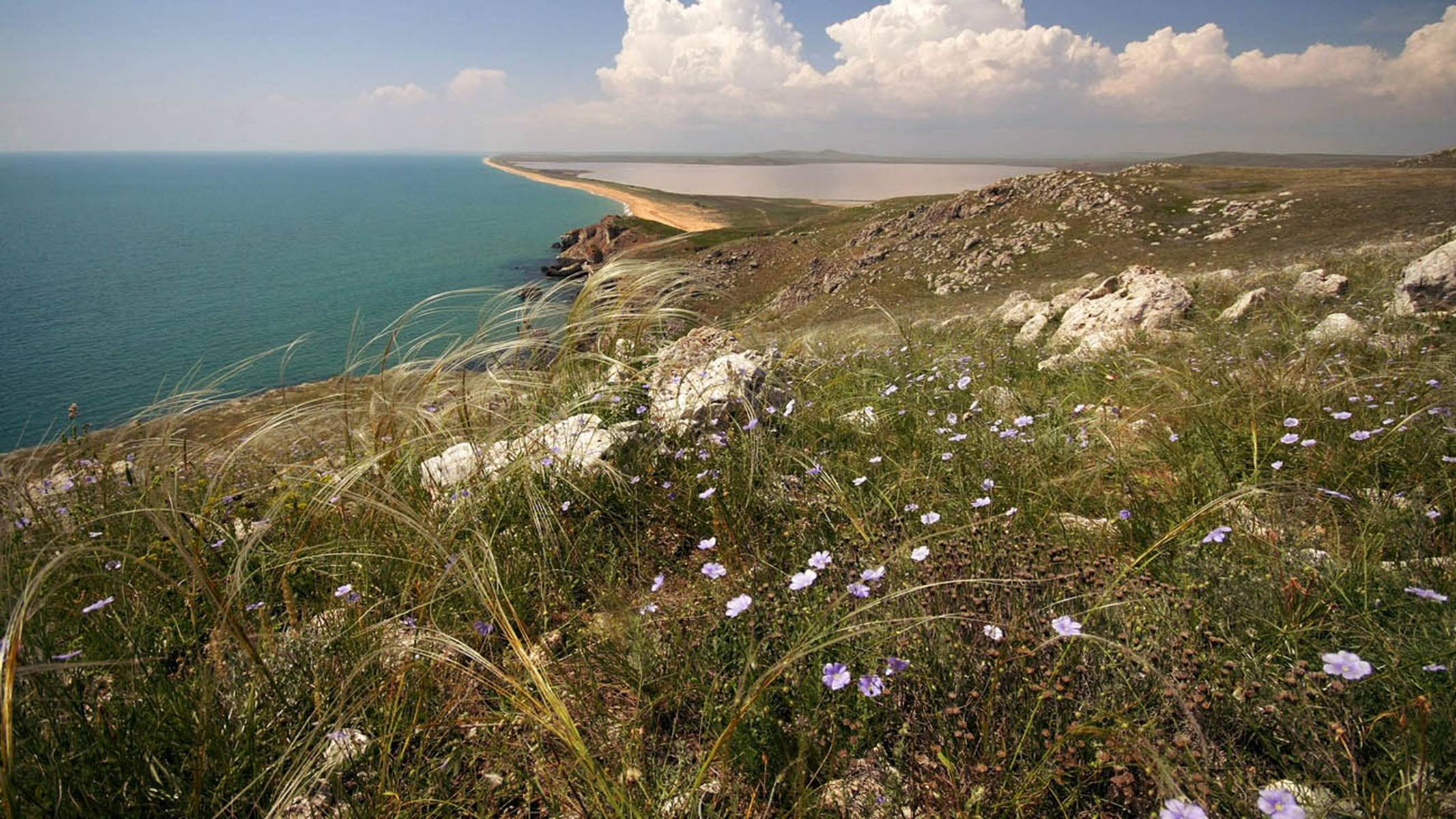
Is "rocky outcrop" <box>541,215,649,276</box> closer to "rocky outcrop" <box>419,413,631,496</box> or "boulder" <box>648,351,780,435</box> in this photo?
"boulder" <box>648,351,780,435</box>

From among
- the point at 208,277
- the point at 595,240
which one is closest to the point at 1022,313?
the point at 595,240

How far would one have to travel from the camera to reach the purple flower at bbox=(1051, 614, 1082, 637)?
58.7 inches

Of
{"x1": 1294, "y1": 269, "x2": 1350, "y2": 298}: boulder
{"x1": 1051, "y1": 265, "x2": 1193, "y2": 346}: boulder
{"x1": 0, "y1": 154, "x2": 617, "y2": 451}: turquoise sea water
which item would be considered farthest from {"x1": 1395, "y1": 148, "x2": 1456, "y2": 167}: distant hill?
{"x1": 0, "y1": 154, "x2": 617, "y2": 451}: turquoise sea water

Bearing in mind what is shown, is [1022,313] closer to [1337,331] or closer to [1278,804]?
[1337,331]

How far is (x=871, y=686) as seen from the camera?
1520mm

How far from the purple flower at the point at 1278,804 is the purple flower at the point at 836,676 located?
80 centimetres

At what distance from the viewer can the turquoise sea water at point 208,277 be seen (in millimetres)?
32219

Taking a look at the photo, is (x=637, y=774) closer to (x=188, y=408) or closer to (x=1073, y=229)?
(x=188, y=408)

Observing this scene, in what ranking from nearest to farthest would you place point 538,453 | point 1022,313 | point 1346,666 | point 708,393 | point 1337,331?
point 1346,666 → point 538,453 → point 708,393 → point 1337,331 → point 1022,313

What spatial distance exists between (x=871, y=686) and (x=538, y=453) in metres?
2.00

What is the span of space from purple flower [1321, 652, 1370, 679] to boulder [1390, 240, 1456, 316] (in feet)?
24.3

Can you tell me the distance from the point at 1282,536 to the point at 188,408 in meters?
4.86

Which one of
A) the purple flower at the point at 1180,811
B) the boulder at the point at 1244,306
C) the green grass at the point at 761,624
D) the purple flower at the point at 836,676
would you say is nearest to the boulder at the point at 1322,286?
the boulder at the point at 1244,306

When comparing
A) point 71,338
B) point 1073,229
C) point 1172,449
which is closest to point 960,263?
point 1073,229
